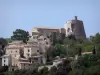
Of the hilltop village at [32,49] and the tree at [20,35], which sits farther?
the tree at [20,35]

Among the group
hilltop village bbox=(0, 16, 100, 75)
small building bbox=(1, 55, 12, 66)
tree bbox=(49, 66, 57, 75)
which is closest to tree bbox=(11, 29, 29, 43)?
hilltop village bbox=(0, 16, 100, 75)

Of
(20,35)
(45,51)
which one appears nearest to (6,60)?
(45,51)

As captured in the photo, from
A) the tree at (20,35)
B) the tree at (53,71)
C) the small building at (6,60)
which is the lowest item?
the tree at (53,71)

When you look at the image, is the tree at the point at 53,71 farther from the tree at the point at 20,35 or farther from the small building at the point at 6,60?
the tree at the point at 20,35

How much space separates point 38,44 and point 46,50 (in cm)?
165

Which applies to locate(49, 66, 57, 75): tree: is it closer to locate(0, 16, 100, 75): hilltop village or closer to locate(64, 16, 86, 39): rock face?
locate(0, 16, 100, 75): hilltop village

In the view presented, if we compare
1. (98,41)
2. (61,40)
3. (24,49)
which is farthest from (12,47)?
(98,41)

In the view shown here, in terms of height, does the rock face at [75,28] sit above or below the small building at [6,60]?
above

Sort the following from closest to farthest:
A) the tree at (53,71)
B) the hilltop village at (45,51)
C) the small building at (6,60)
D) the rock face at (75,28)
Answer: the tree at (53,71), the hilltop village at (45,51), the small building at (6,60), the rock face at (75,28)

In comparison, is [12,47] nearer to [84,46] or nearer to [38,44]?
[38,44]

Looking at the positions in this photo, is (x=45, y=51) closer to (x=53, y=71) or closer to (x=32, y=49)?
(x=32, y=49)

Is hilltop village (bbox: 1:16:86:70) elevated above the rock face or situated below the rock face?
below

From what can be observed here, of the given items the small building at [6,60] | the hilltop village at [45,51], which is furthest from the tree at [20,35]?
the small building at [6,60]

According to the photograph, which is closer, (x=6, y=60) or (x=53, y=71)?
(x=53, y=71)
